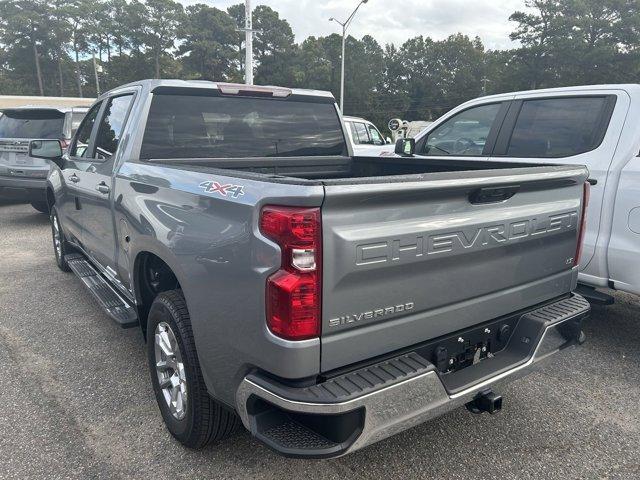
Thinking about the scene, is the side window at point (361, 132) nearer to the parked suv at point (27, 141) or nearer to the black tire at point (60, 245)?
the parked suv at point (27, 141)

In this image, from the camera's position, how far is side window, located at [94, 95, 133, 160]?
3.59 metres

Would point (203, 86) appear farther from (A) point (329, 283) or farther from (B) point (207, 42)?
(B) point (207, 42)

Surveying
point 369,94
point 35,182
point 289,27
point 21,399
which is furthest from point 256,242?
point 289,27

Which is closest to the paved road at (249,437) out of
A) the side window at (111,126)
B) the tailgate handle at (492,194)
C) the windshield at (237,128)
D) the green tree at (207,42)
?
the tailgate handle at (492,194)

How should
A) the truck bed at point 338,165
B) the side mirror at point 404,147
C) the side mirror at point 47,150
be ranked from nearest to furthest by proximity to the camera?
the truck bed at point 338,165
the side mirror at point 47,150
the side mirror at point 404,147

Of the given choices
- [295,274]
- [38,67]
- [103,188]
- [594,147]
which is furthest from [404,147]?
[38,67]

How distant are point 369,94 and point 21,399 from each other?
73112mm

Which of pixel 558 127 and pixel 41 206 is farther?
pixel 41 206

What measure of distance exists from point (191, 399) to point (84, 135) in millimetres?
3390

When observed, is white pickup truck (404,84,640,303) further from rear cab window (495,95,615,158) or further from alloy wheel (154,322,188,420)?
alloy wheel (154,322,188,420)

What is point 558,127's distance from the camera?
4.41m

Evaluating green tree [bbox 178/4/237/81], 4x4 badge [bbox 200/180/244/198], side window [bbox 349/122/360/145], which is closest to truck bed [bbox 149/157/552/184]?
4x4 badge [bbox 200/180/244/198]

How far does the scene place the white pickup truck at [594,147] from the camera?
3.73 meters

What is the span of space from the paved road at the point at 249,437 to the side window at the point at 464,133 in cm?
218
